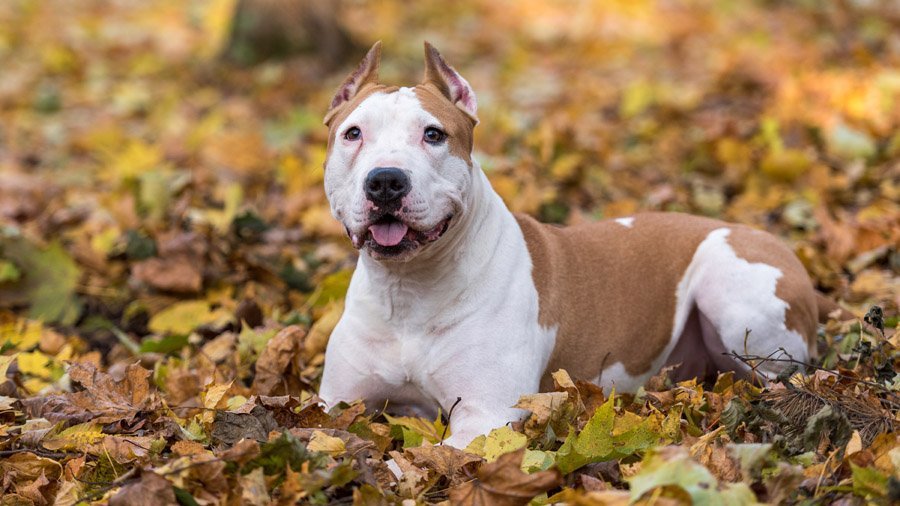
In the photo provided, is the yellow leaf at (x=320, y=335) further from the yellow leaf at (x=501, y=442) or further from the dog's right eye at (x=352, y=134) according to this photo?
the yellow leaf at (x=501, y=442)

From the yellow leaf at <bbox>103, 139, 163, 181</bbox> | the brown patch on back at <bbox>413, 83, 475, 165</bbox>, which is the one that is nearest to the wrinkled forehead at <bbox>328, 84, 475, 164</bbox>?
the brown patch on back at <bbox>413, 83, 475, 165</bbox>

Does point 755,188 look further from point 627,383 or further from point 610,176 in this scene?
point 627,383

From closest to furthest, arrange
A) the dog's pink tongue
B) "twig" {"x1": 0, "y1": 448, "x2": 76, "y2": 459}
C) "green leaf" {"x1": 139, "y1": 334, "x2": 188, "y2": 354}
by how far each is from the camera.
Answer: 1. "twig" {"x1": 0, "y1": 448, "x2": 76, "y2": 459}
2. the dog's pink tongue
3. "green leaf" {"x1": 139, "y1": 334, "x2": 188, "y2": 354}

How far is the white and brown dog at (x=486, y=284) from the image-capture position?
136 inches

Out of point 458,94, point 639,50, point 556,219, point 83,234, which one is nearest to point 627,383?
point 458,94

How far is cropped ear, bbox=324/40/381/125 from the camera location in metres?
3.87

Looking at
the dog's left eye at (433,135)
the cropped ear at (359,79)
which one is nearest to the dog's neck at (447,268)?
the dog's left eye at (433,135)

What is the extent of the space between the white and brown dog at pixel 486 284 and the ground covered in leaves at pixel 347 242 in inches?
7.7

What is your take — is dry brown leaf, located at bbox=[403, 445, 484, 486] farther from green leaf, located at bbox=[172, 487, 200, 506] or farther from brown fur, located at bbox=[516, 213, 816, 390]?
brown fur, located at bbox=[516, 213, 816, 390]

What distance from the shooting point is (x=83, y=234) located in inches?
230

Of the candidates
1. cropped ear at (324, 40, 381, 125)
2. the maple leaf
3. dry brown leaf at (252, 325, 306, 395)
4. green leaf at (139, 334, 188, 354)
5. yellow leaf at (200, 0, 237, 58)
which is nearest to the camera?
the maple leaf

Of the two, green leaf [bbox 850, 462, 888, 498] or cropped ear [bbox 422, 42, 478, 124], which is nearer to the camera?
green leaf [bbox 850, 462, 888, 498]

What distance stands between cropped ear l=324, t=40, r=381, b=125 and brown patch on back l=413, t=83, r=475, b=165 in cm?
25

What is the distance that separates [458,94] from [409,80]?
20.1ft
